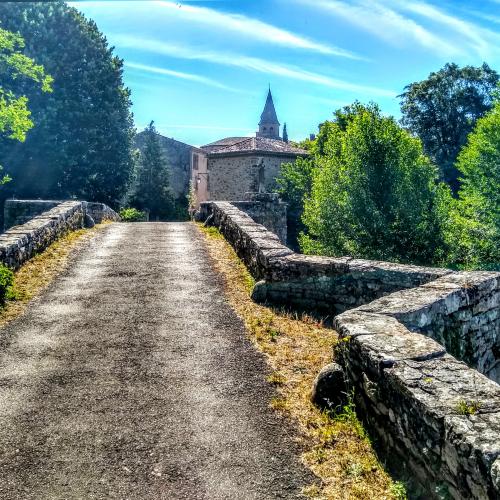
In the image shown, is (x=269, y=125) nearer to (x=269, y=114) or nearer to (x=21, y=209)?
(x=269, y=114)

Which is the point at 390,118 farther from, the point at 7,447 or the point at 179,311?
Answer: the point at 7,447

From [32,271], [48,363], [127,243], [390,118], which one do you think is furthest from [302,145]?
[48,363]

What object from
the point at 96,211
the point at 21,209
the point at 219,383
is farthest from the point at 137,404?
the point at 96,211

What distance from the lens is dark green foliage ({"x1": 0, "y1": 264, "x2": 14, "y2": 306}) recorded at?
7797 millimetres

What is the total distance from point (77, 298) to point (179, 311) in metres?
1.76

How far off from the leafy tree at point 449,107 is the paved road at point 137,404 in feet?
129

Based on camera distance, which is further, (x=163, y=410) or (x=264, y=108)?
(x=264, y=108)

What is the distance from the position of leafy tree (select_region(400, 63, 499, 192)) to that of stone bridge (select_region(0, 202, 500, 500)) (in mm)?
38164

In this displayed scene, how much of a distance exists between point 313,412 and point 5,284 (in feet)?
17.5

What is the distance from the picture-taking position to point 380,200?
74.5ft

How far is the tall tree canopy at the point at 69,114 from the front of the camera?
84.2 ft

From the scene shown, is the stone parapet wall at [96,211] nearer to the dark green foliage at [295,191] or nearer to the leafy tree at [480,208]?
the leafy tree at [480,208]

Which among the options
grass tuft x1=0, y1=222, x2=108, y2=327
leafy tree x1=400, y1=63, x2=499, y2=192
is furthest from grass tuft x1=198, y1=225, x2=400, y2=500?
leafy tree x1=400, y1=63, x2=499, y2=192

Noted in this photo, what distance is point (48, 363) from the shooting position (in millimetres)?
5719
